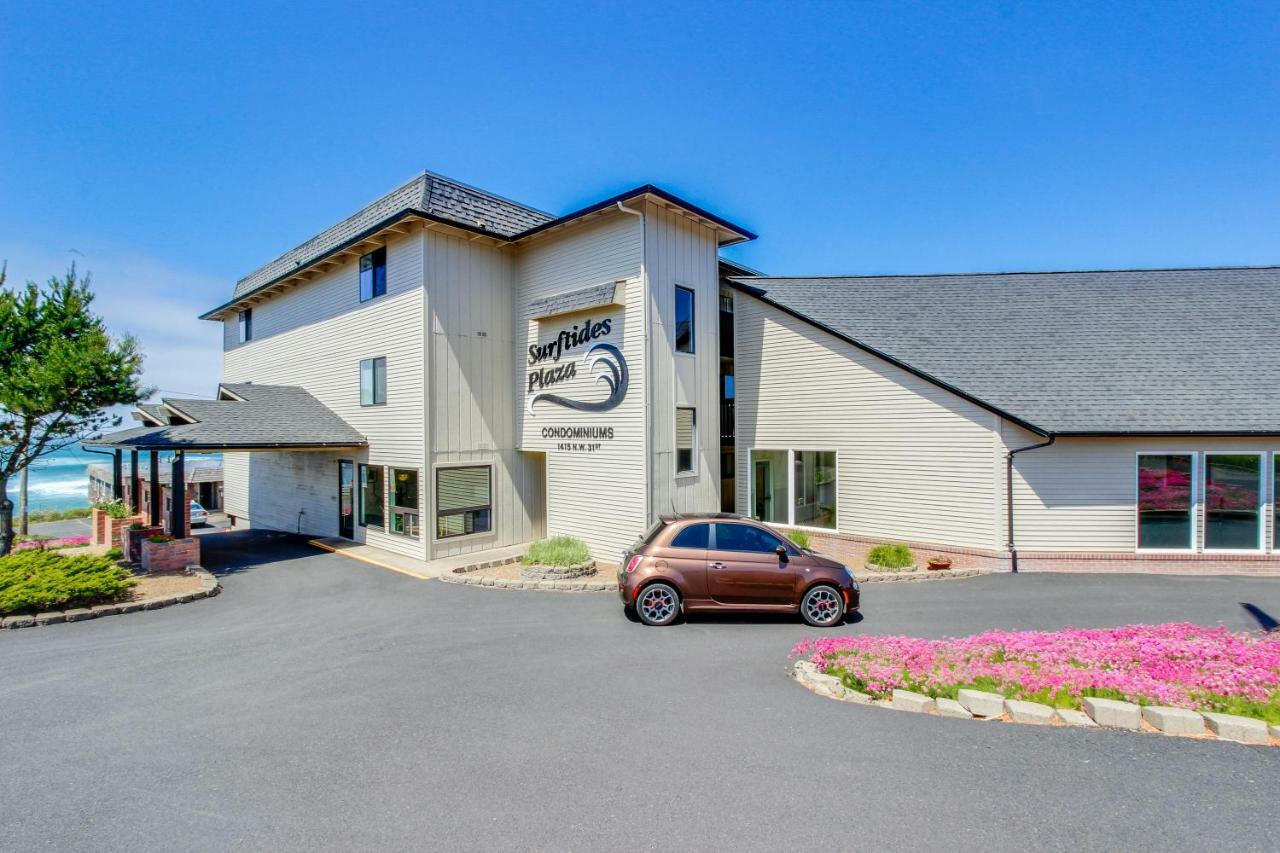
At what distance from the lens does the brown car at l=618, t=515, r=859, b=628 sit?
29.9 ft

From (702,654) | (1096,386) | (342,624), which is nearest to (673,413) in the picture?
(702,654)

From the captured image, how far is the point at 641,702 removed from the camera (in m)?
6.16

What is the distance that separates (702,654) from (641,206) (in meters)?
9.95

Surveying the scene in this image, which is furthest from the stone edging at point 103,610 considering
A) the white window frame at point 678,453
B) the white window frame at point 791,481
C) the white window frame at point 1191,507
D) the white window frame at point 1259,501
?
the white window frame at point 1259,501

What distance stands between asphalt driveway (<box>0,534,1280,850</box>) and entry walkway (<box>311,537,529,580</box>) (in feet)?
15.5

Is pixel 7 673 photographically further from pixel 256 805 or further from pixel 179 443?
pixel 179 443

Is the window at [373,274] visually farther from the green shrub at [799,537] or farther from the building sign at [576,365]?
the green shrub at [799,537]

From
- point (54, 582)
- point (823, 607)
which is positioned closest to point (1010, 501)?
point (823, 607)

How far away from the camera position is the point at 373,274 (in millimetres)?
16141

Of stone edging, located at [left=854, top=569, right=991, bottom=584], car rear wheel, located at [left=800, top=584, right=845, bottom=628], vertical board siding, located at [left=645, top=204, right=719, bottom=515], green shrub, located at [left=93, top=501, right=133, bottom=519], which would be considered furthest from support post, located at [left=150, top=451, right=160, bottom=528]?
stone edging, located at [left=854, top=569, right=991, bottom=584]

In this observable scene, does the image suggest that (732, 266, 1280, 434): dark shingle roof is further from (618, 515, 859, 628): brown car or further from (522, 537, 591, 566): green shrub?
(522, 537, 591, 566): green shrub

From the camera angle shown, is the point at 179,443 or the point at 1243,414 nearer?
the point at 1243,414

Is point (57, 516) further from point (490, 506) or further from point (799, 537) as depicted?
point (799, 537)

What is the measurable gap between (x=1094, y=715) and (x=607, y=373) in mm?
10764
